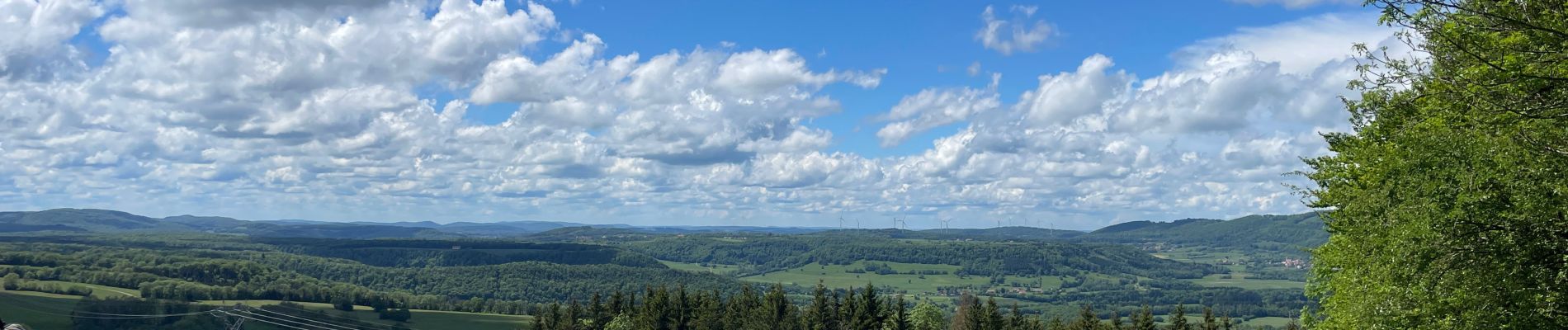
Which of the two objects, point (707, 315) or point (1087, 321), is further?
point (707, 315)

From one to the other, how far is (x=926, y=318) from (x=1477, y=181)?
273ft

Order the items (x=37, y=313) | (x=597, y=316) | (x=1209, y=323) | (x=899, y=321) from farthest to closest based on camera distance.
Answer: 1. (x=37, y=313)
2. (x=597, y=316)
3. (x=899, y=321)
4. (x=1209, y=323)

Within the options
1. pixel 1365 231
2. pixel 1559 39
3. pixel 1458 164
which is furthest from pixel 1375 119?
pixel 1559 39

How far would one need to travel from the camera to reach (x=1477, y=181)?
68.2 feet

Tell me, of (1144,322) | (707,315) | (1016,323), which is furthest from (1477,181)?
(1016,323)

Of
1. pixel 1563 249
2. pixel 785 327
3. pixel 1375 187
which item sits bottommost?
pixel 785 327

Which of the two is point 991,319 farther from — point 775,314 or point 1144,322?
point 775,314

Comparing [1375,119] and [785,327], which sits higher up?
[1375,119]

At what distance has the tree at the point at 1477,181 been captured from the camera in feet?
59.3

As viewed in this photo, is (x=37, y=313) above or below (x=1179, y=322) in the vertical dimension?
below

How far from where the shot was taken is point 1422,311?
22031 millimetres

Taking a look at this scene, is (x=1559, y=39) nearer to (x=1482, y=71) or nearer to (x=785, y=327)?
(x=1482, y=71)

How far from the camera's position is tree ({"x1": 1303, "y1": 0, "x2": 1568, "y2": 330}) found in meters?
18.1

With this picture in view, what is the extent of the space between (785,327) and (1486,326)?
71.1 metres
